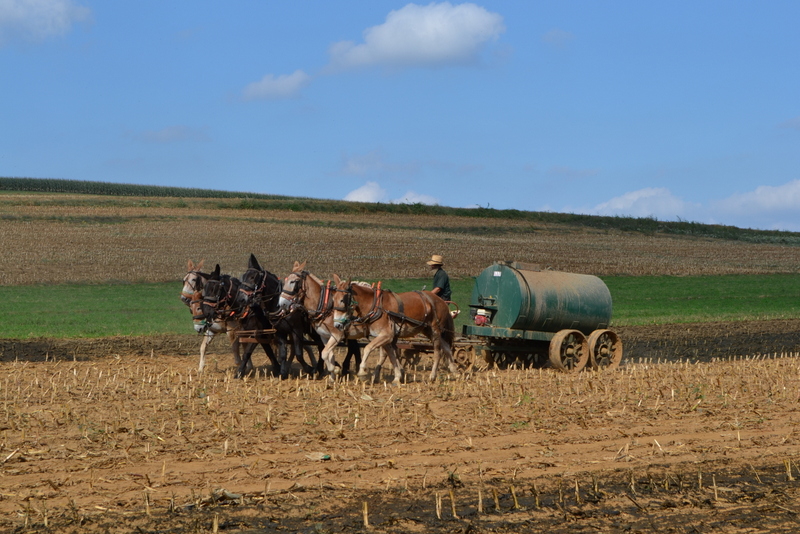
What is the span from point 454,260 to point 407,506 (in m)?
30.8

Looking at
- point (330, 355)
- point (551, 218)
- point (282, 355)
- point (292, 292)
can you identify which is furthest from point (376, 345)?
point (551, 218)

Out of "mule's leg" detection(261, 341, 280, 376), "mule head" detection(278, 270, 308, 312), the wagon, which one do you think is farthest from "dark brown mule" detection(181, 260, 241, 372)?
the wagon

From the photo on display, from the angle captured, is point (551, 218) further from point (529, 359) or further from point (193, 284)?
point (193, 284)

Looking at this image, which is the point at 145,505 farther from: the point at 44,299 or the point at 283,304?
the point at 44,299

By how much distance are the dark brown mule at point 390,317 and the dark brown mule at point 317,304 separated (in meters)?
0.13

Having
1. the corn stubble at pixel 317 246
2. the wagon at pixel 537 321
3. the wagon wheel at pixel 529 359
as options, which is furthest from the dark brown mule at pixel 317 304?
the corn stubble at pixel 317 246

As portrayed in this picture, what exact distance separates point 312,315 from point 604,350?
566 cm

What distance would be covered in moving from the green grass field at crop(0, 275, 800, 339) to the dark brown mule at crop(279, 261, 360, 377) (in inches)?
340

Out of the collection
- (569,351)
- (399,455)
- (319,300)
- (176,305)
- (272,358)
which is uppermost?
(319,300)

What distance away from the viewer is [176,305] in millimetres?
26500

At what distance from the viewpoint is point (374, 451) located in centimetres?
898

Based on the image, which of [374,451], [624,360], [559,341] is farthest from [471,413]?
[624,360]

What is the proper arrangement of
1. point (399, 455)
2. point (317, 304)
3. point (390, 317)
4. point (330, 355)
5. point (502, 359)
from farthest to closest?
point (502, 359) → point (390, 317) → point (317, 304) → point (330, 355) → point (399, 455)

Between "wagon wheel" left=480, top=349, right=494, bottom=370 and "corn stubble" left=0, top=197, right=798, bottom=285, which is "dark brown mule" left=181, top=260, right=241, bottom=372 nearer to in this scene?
"wagon wheel" left=480, top=349, right=494, bottom=370
